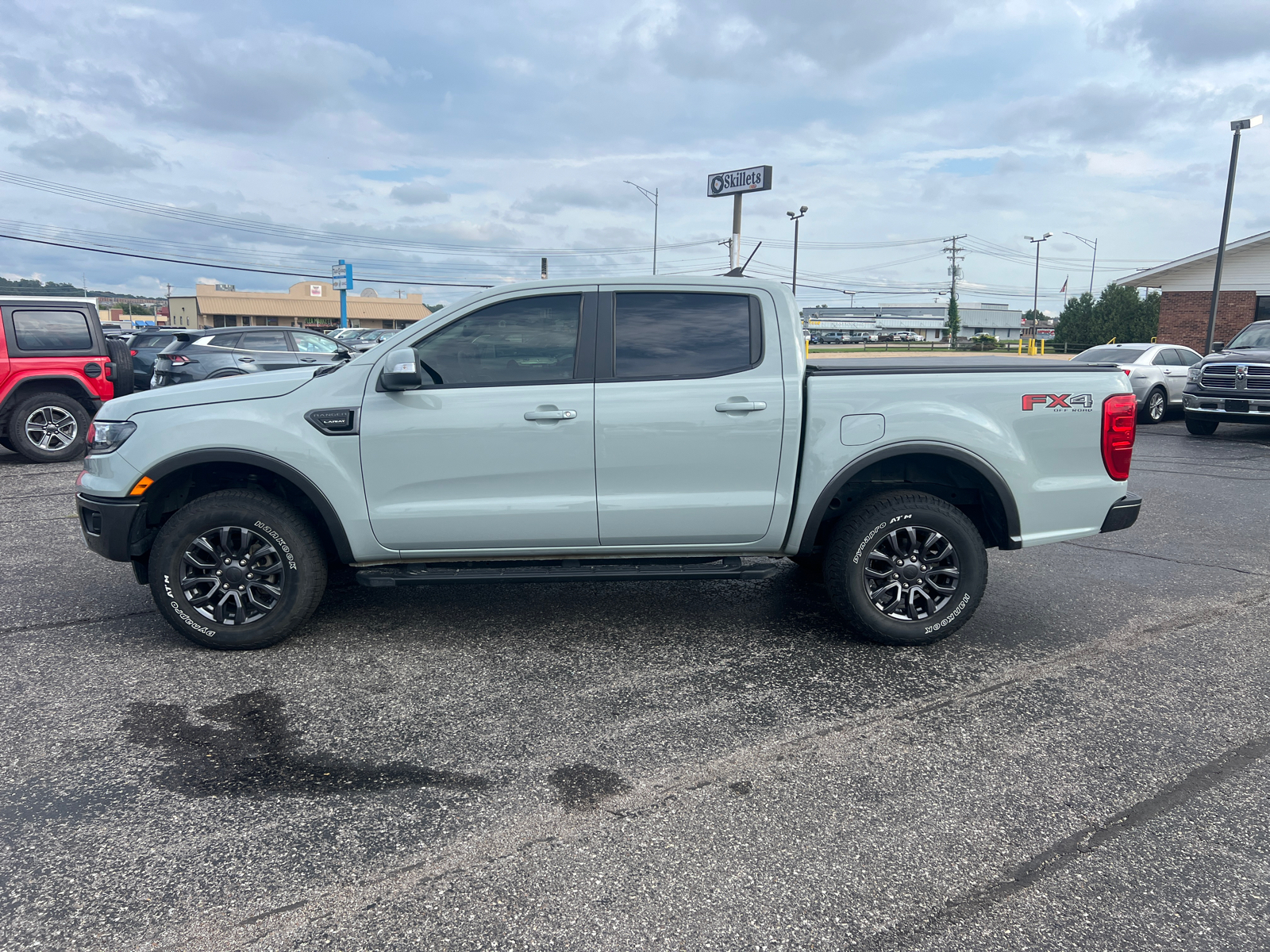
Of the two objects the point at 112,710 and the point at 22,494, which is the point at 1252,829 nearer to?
the point at 112,710

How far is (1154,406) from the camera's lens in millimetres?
16719

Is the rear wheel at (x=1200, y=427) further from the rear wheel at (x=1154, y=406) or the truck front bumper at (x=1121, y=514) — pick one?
the truck front bumper at (x=1121, y=514)

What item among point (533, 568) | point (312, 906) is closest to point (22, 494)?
point (533, 568)

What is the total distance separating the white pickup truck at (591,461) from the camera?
440 cm

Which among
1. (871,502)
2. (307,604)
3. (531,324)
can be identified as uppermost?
(531,324)

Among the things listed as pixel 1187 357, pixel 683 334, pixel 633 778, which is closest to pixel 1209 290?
pixel 1187 357

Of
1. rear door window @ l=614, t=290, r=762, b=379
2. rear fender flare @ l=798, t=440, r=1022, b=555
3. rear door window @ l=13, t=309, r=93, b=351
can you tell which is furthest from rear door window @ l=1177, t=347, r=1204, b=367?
rear door window @ l=13, t=309, r=93, b=351

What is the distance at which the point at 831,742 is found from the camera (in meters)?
3.60

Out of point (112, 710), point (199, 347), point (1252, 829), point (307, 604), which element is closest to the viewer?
point (1252, 829)

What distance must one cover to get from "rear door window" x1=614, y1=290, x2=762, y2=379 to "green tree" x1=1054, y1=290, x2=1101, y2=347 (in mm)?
50686

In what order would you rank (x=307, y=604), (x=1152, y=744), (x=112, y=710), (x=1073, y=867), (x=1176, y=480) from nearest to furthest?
(x=1073, y=867) → (x=1152, y=744) → (x=112, y=710) → (x=307, y=604) → (x=1176, y=480)

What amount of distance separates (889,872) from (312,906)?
1744 millimetres

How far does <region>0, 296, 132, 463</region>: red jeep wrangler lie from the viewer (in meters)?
10.5

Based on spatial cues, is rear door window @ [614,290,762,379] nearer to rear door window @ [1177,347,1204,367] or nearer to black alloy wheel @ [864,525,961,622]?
black alloy wheel @ [864,525,961,622]
